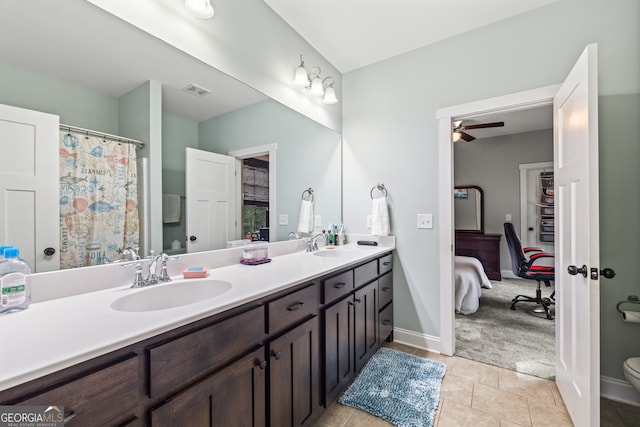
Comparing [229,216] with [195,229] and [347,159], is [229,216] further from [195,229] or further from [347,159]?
[347,159]

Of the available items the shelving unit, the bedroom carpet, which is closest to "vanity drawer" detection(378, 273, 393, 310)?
the bedroom carpet

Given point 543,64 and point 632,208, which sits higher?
point 543,64

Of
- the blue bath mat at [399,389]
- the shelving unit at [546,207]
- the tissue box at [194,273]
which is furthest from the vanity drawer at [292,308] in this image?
the shelving unit at [546,207]

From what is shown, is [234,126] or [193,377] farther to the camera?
[234,126]

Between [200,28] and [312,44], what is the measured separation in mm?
1135

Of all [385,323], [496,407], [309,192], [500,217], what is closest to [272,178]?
[309,192]

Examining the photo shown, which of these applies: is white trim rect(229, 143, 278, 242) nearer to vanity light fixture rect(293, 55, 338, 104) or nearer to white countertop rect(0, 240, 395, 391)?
A: vanity light fixture rect(293, 55, 338, 104)

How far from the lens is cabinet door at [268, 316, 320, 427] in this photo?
1170 millimetres

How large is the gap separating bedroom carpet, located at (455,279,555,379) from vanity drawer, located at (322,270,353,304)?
127 centimetres

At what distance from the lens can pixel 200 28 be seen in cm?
144

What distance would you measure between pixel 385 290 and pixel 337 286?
2.85 ft

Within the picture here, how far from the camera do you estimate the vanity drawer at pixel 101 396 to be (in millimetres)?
612

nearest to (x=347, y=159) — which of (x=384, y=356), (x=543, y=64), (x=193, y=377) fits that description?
(x=543, y=64)

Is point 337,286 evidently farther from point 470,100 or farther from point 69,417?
point 470,100
